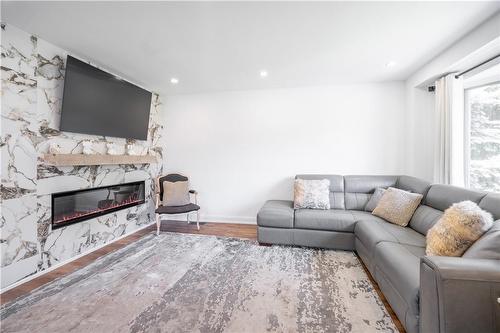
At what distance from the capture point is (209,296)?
1936mm

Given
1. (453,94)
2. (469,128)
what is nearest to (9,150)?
(453,94)

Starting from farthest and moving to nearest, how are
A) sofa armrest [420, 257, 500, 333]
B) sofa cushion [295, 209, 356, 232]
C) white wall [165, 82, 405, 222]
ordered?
white wall [165, 82, 405, 222]
sofa cushion [295, 209, 356, 232]
sofa armrest [420, 257, 500, 333]

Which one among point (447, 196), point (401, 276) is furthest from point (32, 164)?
point (447, 196)

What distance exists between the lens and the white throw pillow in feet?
10.4

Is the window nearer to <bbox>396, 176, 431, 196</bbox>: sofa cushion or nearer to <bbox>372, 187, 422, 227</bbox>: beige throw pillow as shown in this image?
<bbox>396, 176, 431, 196</bbox>: sofa cushion

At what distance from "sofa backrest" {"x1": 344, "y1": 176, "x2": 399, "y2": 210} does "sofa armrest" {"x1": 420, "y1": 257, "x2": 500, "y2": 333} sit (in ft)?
6.86

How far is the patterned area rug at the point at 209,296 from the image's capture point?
1610 mm

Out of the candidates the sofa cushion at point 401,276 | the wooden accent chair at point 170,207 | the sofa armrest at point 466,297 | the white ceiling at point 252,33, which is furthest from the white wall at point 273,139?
the sofa armrest at point 466,297

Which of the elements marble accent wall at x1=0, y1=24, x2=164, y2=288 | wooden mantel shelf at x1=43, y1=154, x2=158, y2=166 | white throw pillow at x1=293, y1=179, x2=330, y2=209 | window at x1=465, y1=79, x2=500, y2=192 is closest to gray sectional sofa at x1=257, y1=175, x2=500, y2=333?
white throw pillow at x1=293, y1=179, x2=330, y2=209

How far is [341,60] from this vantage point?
110 inches

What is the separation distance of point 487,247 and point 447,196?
1024 millimetres

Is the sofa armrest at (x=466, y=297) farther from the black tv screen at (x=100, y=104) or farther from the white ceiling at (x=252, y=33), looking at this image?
the black tv screen at (x=100, y=104)

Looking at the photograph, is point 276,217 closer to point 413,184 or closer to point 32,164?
point 413,184

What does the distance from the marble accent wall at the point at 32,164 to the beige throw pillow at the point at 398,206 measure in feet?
12.6
